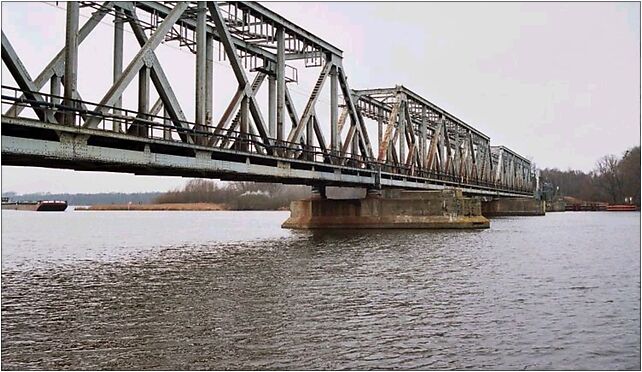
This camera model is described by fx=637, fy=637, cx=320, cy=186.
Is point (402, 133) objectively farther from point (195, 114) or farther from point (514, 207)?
point (514, 207)

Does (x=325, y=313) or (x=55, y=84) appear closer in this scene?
(x=325, y=313)

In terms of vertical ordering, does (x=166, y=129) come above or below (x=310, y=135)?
below

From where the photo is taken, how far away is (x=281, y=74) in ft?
130

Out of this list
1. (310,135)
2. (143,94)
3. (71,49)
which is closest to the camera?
(71,49)

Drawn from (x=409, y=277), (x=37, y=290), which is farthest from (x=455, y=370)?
(x=37, y=290)

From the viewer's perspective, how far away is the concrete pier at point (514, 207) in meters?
126

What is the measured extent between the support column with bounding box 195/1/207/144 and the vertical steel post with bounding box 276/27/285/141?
955 cm

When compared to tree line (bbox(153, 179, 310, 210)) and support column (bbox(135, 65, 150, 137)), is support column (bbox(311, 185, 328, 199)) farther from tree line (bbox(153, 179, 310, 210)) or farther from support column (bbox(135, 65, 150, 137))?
tree line (bbox(153, 179, 310, 210))

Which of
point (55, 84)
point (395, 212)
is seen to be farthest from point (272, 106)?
point (395, 212)

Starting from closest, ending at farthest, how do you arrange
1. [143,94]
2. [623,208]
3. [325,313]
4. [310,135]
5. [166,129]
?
[325,313]
[166,129]
[143,94]
[310,135]
[623,208]

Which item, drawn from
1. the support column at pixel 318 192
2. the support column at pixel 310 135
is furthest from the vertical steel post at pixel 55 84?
the support column at pixel 318 192

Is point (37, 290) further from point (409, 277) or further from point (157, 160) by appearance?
point (409, 277)

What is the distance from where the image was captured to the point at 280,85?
129 ft

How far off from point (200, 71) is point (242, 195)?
152m
